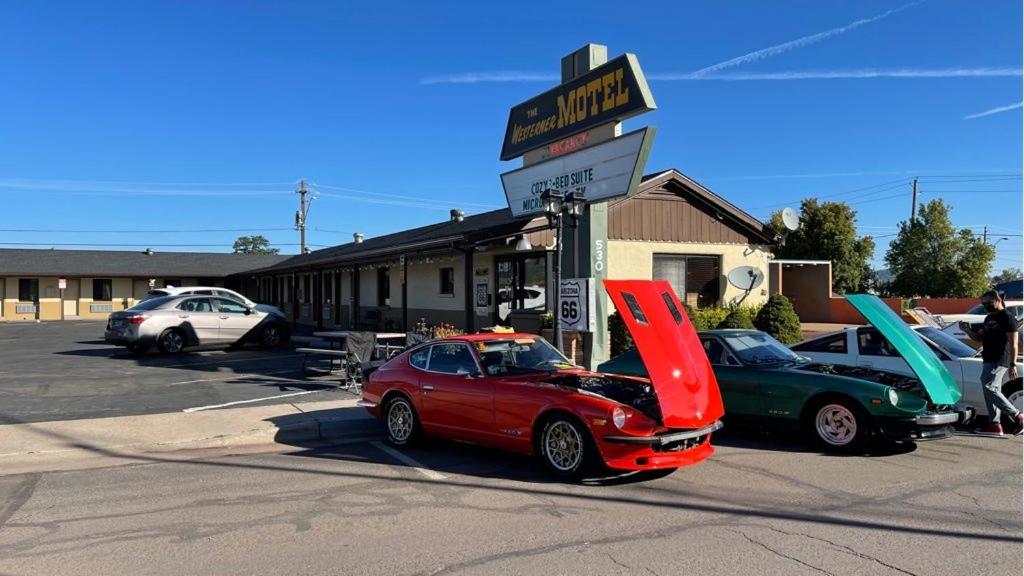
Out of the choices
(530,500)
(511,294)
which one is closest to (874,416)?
(530,500)

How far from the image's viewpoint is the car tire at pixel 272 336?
2052cm

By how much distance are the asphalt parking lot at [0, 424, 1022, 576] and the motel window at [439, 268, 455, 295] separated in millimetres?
12659

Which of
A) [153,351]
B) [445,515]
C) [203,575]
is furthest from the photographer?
[153,351]

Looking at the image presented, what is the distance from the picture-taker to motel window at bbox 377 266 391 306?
2453cm

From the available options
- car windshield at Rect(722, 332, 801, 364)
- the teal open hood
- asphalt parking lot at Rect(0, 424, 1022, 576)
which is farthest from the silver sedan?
the teal open hood

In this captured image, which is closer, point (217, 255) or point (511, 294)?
point (511, 294)

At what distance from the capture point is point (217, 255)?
2175 inches

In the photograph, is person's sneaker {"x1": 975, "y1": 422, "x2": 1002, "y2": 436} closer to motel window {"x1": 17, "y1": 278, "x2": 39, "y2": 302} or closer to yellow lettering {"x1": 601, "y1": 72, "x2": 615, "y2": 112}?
yellow lettering {"x1": 601, "y1": 72, "x2": 615, "y2": 112}

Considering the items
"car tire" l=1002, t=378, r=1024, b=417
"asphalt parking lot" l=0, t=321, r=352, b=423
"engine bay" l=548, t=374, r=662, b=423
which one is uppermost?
"engine bay" l=548, t=374, r=662, b=423

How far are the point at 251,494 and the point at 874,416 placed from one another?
A: 6.36m

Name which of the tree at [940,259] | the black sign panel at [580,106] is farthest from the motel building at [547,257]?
the tree at [940,259]

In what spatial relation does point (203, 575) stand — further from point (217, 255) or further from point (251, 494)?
point (217, 255)

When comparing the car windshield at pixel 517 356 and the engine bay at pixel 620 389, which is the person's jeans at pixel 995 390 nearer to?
the engine bay at pixel 620 389

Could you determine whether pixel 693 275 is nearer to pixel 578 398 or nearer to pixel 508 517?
pixel 578 398
